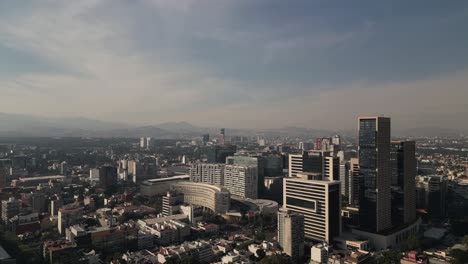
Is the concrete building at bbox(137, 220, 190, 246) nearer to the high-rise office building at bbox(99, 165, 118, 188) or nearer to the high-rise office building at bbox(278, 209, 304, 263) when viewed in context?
the high-rise office building at bbox(278, 209, 304, 263)

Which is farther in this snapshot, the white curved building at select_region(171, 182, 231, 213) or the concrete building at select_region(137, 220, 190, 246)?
the white curved building at select_region(171, 182, 231, 213)

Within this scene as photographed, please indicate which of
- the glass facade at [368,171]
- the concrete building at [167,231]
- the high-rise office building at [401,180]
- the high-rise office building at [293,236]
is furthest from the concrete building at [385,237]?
the concrete building at [167,231]

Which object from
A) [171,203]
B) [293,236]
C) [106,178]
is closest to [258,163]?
[171,203]

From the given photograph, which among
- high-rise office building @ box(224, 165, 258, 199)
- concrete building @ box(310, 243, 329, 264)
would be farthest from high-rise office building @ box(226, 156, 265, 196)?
concrete building @ box(310, 243, 329, 264)

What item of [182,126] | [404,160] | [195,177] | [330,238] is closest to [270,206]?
[330,238]

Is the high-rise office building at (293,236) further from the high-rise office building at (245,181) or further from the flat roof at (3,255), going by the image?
the high-rise office building at (245,181)

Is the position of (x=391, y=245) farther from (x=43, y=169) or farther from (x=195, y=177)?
(x=43, y=169)
